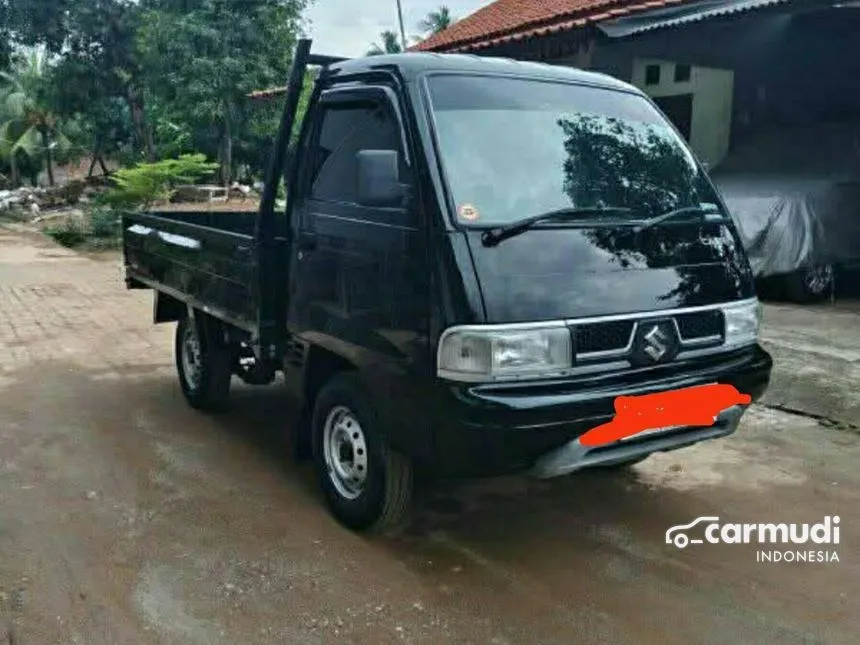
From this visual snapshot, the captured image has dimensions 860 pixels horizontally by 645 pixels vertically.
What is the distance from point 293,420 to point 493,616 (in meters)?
2.71

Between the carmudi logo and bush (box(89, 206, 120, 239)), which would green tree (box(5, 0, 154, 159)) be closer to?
bush (box(89, 206, 120, 239))

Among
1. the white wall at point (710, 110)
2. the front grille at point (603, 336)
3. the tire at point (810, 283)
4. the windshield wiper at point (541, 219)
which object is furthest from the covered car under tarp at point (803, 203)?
the front grille at point (603, 336)

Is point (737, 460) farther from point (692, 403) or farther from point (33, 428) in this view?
point (33, 428)

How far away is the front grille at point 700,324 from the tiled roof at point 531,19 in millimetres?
7145

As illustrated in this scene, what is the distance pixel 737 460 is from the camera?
481 centimetres

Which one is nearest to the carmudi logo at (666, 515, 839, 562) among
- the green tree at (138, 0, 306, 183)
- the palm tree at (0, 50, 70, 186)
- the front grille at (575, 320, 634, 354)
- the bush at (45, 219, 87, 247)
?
the front grille at (575, 320, 634, 354)

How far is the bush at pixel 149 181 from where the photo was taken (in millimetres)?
16422

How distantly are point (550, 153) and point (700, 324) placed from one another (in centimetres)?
96

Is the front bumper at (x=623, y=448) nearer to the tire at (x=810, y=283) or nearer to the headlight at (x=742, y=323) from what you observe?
the headlight at (x=742, y=323)

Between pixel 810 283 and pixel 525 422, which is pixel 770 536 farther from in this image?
pixel 810 283

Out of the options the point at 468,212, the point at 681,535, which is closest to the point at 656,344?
the point at 468,212

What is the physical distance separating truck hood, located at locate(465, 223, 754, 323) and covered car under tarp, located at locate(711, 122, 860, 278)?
6.18m

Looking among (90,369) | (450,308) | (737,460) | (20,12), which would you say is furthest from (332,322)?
(20,12)

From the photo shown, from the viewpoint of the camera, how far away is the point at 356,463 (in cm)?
379
